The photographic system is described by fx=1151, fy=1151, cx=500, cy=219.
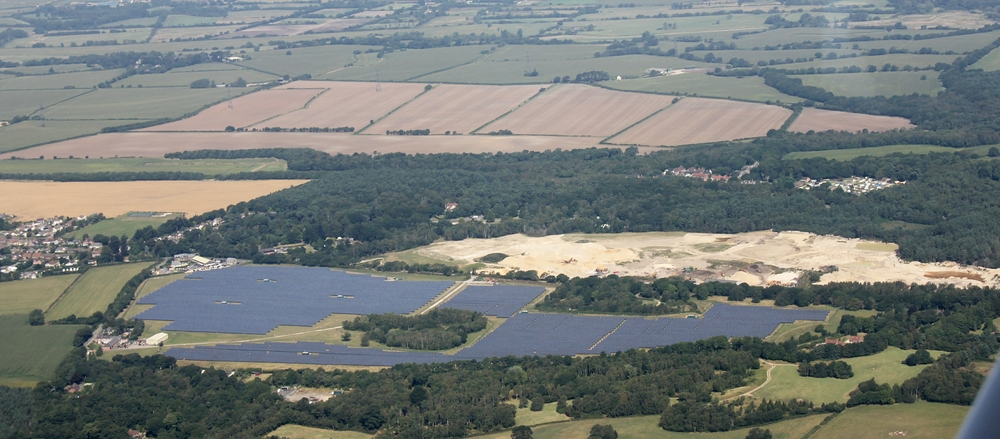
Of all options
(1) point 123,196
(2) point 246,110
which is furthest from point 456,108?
(1) point 123,196

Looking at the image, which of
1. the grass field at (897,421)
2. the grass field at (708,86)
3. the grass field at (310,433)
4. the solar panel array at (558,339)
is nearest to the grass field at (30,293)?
the solar panel array at (558,339)

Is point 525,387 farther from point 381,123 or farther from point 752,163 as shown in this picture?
point 381,123

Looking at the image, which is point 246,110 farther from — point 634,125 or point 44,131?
point 634,125

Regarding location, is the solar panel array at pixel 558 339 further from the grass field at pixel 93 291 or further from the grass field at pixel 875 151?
the grass field at pixel 875 151

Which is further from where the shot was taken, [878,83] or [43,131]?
[43,131]

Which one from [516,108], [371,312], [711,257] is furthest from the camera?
[516,108]

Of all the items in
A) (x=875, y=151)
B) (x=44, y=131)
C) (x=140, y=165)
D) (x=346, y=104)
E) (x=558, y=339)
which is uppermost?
(x=875, y=151)

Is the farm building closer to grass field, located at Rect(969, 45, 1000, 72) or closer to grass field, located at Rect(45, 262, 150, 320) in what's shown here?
grass field, located at Rect(45, 262, 150, 320)
